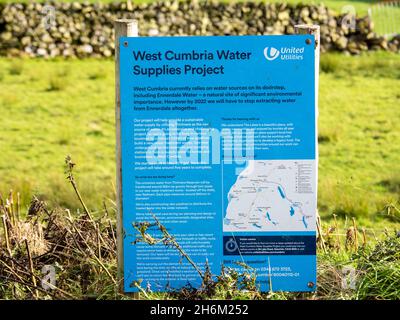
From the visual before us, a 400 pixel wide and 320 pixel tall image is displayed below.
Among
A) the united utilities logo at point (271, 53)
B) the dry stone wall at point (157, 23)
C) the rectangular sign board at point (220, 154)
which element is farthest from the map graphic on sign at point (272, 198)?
the dry stone wall at point (157, 23)

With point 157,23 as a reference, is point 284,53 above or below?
below

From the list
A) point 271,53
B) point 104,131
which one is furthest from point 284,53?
point 104,131

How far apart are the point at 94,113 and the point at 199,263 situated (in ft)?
27.7

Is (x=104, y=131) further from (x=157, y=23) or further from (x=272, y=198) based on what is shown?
(x=272, y=198)

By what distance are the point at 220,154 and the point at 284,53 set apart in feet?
2.24

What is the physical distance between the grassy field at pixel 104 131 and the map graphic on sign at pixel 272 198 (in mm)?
2446

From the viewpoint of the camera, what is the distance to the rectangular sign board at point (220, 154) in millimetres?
5203

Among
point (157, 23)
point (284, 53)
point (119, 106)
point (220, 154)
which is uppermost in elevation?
point (157, 23)

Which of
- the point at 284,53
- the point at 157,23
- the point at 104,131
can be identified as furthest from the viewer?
the point at 157,23

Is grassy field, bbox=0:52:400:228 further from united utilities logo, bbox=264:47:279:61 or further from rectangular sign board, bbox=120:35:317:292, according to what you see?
united utilities logo, bbox=264:47:279:61

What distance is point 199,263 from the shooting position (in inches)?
209

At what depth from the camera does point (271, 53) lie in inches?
205

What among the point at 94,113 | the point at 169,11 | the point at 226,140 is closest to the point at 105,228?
the point at 226,140
